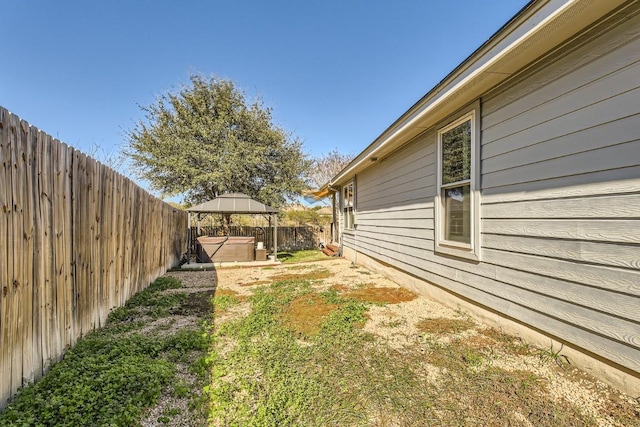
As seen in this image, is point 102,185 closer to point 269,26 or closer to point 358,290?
point 358,290

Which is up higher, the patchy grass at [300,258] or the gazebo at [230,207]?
the gazebo at [230,207]

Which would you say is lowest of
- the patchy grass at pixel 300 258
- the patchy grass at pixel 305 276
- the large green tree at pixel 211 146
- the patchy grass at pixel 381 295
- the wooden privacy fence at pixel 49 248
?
the patchy grass at pixel 300 258

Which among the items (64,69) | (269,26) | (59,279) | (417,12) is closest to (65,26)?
(64,69)

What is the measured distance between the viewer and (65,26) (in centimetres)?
679

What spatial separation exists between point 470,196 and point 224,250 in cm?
735

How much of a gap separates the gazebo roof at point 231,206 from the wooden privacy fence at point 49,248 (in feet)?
16.9

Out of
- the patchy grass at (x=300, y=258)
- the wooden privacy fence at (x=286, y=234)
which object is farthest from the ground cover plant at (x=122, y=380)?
the wooden privacy fence at (x=286, y=234)

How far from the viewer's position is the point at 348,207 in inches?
385

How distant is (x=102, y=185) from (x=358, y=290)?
13.3 feet

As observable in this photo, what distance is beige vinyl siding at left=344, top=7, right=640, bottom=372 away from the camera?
1949mm

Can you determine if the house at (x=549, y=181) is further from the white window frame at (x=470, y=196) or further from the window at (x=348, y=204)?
the window at (x=348, y=204)

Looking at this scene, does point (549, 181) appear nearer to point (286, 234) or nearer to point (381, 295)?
point (381, 295)

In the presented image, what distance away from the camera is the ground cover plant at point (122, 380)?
1653 mm

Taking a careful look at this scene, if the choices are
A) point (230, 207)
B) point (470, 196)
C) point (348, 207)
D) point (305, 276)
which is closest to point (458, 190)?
point (470, 196)
